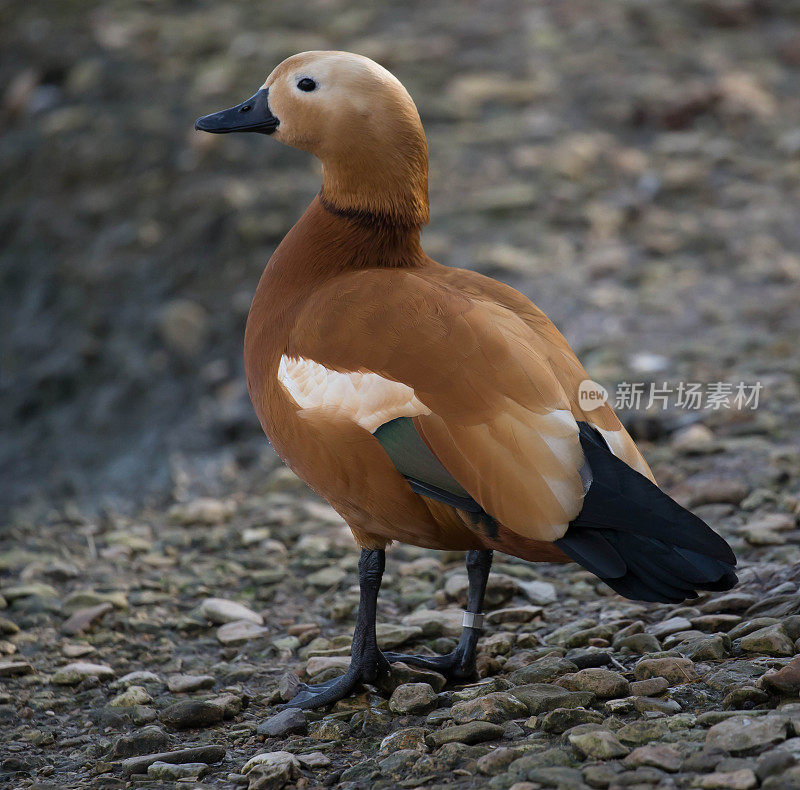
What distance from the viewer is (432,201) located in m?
7.47

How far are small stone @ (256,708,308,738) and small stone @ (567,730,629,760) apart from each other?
2.83 feet

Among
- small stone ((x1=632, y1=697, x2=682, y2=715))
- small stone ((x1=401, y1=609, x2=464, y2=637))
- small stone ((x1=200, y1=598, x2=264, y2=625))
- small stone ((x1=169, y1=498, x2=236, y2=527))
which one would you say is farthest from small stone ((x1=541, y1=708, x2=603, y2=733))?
small stone ((x1=169, y1=498, x2=236, y2=527))

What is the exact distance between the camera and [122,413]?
21.1ft

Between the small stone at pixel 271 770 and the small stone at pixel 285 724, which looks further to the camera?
the small stone at pixel 285 724

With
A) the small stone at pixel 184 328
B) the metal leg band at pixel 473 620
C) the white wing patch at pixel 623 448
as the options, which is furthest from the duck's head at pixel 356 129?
the small stone at pixel 184 328

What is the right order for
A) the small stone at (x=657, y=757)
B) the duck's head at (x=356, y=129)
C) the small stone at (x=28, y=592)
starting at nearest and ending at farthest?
1. the small stone at (x=657, y=757)
2. the duck's head at (x=356, y=129)
3. the small stone at (x=28, y=592)

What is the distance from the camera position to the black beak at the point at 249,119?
3.41 m

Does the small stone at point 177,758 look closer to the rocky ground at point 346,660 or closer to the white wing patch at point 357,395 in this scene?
the rocky ground at point 346,660

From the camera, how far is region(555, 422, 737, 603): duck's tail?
2.61m

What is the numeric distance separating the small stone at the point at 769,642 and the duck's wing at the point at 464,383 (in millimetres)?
766

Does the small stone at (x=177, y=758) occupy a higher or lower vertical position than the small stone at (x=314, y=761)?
lower

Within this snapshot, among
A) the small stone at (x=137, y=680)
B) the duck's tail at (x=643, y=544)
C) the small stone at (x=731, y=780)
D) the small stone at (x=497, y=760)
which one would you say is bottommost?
the small stone at (x=137, y=680)

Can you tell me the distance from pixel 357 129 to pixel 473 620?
1.56 m

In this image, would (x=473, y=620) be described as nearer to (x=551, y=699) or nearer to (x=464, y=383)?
(x=551, y=699)
